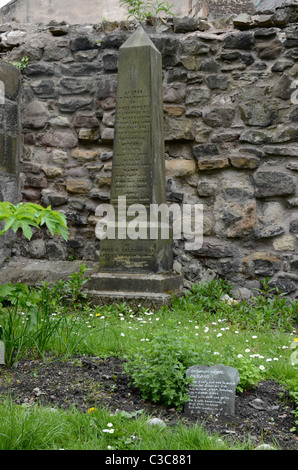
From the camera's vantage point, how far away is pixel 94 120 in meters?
5.72

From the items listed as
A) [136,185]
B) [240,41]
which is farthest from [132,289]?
[240,41]

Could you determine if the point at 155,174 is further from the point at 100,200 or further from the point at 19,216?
the point at 19,216

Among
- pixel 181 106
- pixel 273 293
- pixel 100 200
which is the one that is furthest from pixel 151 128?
pixel 273 293

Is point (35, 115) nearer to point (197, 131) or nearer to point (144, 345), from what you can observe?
point (197, 131)

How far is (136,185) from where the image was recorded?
16.0 ft

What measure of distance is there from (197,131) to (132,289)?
1.96m

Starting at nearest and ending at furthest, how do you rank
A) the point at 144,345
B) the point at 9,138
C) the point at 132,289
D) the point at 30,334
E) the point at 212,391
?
the point at 212,391 → the point at 30,334 → the point at 144,345 → the point at 132,289 → the point at 9,138

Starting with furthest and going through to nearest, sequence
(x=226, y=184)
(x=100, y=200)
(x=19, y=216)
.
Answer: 1. (x=100, y=200)
2. (x=226, y=184)
3. (x=19, y=216)

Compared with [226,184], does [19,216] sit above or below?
below

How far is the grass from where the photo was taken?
189 cm

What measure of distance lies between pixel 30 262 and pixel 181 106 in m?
2.47

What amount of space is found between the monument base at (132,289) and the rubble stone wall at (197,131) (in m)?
0.74

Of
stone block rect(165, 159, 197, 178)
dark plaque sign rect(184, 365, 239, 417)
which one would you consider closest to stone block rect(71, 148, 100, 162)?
stone block rect(165, 159, 197, 178)

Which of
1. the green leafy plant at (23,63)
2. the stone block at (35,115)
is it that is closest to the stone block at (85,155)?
the stone block at (35,115)
